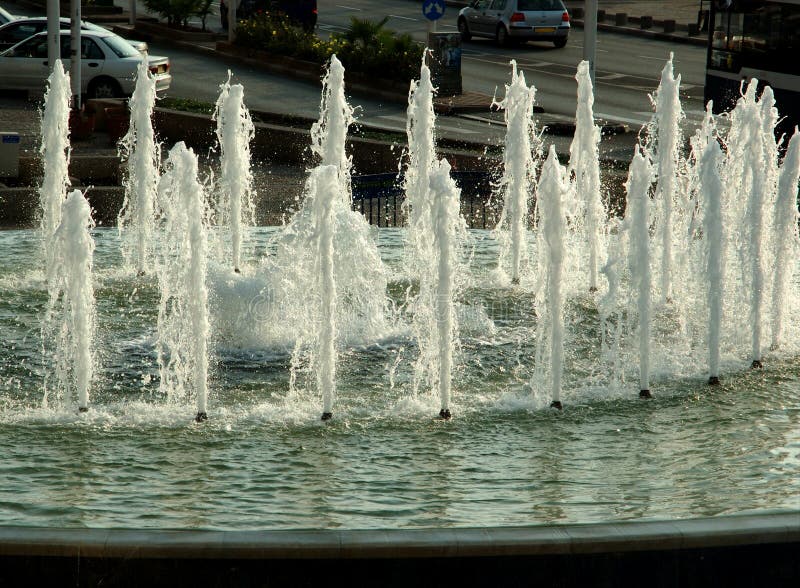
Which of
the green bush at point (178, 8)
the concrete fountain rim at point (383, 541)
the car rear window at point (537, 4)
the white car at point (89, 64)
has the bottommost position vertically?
the concrete fountain rim at point (383, 541)

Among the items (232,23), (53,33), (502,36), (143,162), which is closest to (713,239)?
(143,162)

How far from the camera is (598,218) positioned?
49.1ft

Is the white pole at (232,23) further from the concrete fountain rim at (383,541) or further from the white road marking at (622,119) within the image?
the concrete fountain rim at (383,541)

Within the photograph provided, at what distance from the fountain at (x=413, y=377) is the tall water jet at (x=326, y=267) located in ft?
0.06

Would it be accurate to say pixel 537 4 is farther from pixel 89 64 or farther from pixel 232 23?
pixel 89 64

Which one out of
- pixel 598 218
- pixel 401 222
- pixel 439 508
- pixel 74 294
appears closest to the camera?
pixel 439 508

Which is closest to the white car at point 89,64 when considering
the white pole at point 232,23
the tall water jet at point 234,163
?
the white pole at point 232,23

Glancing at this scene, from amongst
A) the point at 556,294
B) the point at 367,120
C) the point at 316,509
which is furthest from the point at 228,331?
the point at 367,120

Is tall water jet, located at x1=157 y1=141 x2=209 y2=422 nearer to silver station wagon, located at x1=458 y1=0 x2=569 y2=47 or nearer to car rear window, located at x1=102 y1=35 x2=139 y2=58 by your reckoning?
car rear window, located at x1=102 y1=35 x2=139 y2=58

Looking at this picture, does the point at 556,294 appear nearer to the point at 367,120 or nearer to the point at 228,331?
the point at 228,331

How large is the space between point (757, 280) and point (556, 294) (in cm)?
193

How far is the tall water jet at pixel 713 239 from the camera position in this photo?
10781 millimetres

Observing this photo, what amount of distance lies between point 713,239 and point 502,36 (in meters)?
27.2

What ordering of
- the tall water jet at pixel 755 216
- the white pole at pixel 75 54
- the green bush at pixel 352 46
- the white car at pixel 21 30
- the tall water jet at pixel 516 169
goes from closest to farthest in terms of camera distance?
the tall water jet at pixel 755 216
the tall water jet at pixel 516 169
the white pole at pixel 75 54
the white car at pixel 21 30
the green bush at pixel 352 46
